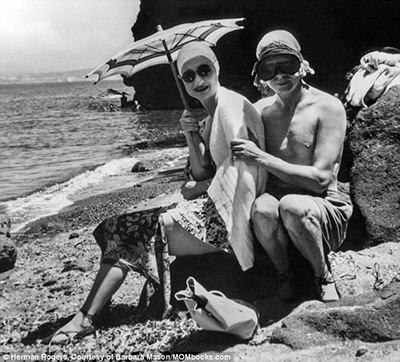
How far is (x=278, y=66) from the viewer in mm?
2934

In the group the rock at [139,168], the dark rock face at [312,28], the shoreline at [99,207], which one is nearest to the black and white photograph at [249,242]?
the shoreline at [99,207]

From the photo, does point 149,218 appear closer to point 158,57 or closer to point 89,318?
point 89,318

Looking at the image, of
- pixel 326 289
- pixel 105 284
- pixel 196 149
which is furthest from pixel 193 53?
pixel 326 289

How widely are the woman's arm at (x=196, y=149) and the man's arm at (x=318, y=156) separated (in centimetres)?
39

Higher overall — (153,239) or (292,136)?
(292,136)

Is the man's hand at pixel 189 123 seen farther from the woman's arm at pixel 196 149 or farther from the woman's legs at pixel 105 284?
the woman's legs at pixel 105 284

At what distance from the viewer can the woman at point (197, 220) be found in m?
2.94

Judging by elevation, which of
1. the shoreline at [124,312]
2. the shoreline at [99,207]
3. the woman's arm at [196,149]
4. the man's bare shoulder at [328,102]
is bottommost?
the shoreline at [99,207]

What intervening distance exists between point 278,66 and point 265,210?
77 centimetres

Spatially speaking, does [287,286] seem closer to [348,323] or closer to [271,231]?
[271,231]

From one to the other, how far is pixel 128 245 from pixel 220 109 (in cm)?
91

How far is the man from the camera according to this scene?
2820 millimetres

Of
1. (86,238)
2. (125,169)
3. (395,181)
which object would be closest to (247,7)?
(125,169)

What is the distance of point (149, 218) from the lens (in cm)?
311
